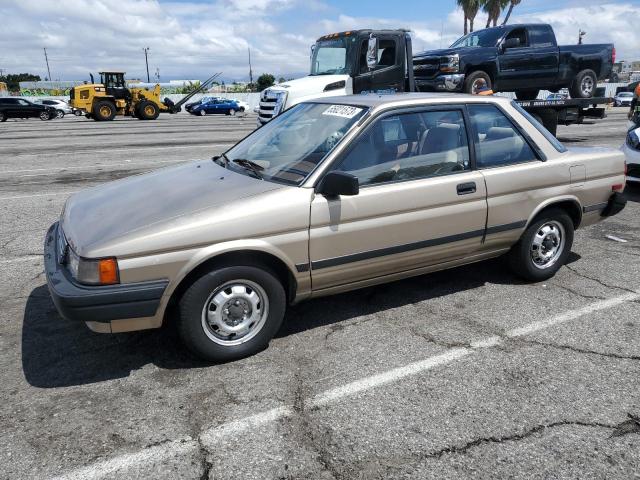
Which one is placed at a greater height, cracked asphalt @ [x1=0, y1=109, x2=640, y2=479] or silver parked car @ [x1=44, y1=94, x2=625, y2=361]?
silver parked car @ [x1=44, y1=94, x2=625, y2=361]

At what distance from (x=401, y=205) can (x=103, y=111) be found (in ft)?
92.0

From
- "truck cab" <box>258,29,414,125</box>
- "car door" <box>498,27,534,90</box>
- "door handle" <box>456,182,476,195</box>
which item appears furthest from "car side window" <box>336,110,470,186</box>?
"car door" <box>498,27,534,90</box>

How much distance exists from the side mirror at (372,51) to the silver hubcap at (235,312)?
8.93m

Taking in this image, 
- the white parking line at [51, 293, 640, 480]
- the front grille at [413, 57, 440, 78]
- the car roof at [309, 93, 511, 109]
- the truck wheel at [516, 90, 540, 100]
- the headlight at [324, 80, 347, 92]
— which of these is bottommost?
the white parking line at [51, 293, 640, 480]

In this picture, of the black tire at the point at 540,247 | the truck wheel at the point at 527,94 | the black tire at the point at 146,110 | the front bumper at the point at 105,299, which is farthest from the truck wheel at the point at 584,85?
the black tire at the point at 146,110

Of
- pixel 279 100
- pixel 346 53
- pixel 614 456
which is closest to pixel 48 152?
pixel 279 100

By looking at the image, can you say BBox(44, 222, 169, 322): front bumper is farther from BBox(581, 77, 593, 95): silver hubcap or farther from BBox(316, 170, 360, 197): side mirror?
BBox(581, 77, 593, 95): silver hubcap

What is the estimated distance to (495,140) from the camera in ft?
13.8

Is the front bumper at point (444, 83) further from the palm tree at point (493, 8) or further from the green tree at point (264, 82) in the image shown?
the green tree at point (264, 82)

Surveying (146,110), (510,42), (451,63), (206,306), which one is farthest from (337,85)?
(146,110)

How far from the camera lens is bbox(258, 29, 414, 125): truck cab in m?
11.2

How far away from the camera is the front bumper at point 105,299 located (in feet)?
9.37

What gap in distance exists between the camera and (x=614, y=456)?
2494mm

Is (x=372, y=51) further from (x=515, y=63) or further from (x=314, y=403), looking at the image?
→ (x=314, y=403)
